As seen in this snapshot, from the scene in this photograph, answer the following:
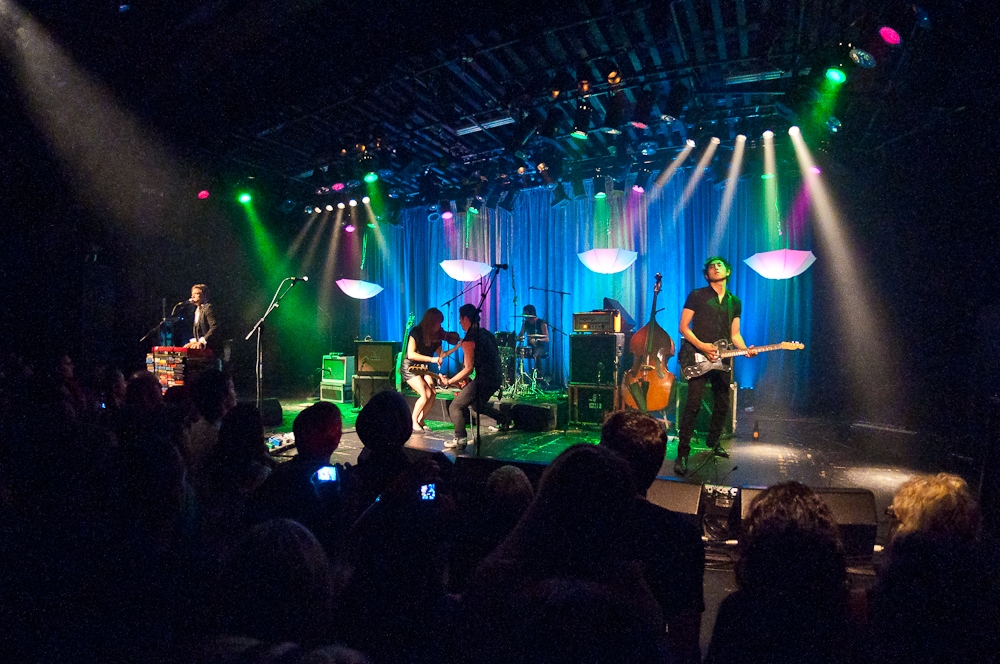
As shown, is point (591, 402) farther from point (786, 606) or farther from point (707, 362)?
point (786, 606)

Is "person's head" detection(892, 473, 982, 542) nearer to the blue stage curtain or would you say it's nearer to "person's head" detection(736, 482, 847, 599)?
"person's head" detection(736, 482, 847, 599)

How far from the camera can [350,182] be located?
Answer: 1082cm

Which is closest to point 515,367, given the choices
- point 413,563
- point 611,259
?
point 611,259

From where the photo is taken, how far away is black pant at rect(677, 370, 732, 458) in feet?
17.1

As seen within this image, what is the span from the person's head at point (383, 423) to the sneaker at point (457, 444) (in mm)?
4313

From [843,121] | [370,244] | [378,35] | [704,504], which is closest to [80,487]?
[704,504]

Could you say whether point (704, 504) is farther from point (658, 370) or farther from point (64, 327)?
point (64, 327)

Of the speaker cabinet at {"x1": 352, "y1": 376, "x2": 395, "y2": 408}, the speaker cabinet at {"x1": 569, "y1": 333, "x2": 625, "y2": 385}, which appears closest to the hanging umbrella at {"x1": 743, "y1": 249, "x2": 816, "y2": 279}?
the speaker cabinet at {"x1": 569, "y1": 333, "x2": 625, "y2": 385}

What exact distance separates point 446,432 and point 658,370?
3159mm

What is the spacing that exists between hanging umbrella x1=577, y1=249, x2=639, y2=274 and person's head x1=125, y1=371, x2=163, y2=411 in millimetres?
8372

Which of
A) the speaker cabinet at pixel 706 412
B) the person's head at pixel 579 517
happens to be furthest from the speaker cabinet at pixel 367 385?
the person's head at pixel 579 517

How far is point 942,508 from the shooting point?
6.93 ft

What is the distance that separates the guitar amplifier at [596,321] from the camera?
26.7 ft

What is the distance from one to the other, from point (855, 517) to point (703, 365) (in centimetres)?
232
